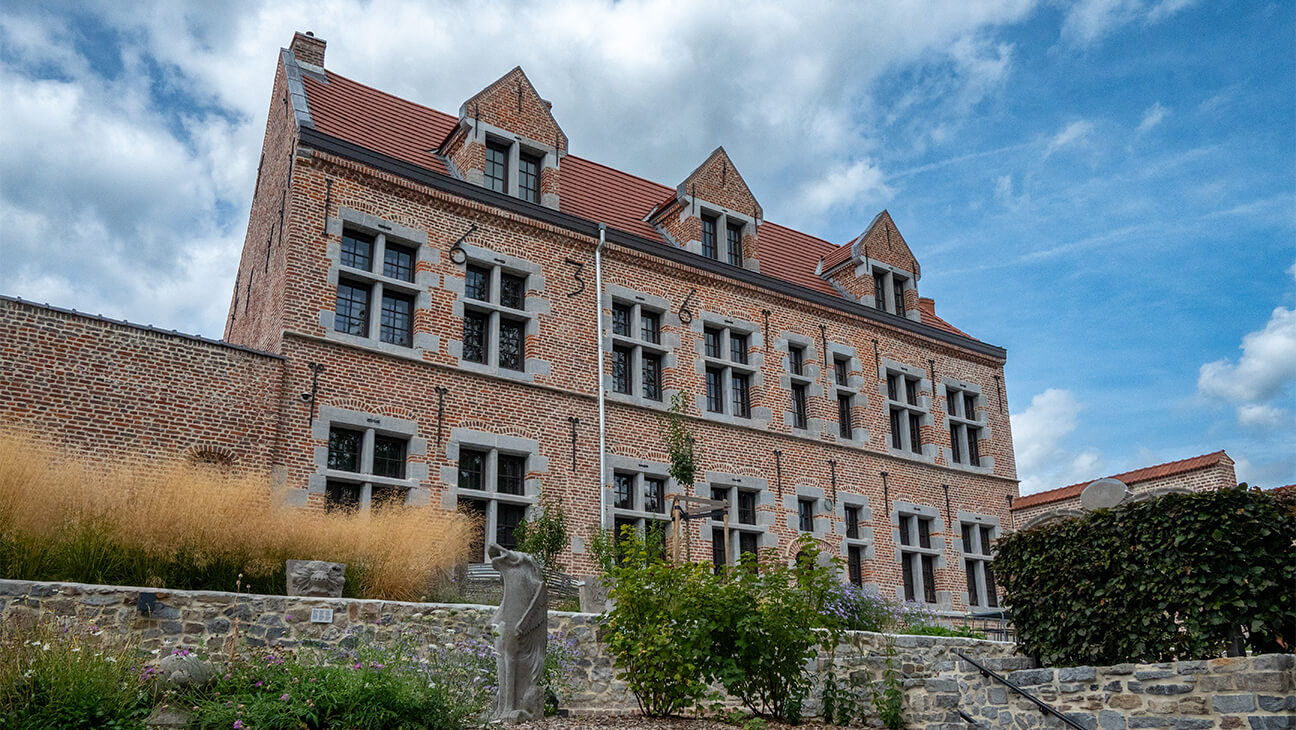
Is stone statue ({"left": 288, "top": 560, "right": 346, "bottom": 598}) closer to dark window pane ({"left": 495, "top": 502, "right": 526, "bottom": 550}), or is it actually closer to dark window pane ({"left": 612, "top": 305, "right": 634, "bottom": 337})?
dark window pane ({"left": 495, "top": 502, "right": 526, "bottom": 550})

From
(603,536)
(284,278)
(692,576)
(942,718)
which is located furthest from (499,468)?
(942,718)

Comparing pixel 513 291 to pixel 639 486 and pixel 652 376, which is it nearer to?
pixel 652 376

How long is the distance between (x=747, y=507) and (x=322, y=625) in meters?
9.12

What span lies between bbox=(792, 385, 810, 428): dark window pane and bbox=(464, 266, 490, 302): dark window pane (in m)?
6.18

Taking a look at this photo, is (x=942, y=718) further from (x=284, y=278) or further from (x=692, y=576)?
(x=284, y=278)

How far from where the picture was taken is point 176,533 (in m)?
8.30

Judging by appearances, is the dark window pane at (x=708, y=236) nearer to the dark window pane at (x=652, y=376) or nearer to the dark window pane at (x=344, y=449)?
the dark window pane at (x=652, y=376)

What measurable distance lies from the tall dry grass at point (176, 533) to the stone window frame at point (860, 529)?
8771 millimetres

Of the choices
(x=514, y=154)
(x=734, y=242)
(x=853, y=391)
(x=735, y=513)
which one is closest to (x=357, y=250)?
(x=514, y=154)

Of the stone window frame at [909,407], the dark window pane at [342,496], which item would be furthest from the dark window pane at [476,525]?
the stone window frame at [909,407]

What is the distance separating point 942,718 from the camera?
29.3 ft

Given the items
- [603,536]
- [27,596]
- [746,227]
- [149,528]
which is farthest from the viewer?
[746,227]

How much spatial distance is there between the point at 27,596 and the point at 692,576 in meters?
5.11

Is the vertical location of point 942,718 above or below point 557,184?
below
